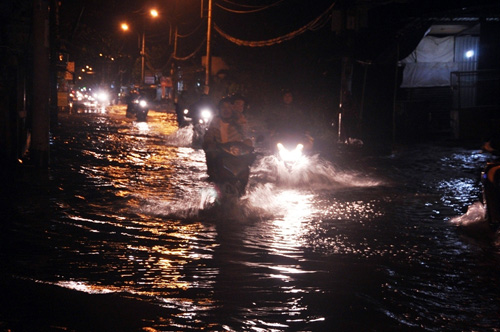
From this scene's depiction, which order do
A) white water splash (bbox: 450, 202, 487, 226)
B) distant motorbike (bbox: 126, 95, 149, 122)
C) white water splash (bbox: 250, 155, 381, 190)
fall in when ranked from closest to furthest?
white water splash (bbox: 450, 202, 487, 226), white water splash (bbox: 250, 155, 381, 190), distant motorbike (bbox: 126, 95, 149, 122)

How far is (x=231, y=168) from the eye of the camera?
1005cm

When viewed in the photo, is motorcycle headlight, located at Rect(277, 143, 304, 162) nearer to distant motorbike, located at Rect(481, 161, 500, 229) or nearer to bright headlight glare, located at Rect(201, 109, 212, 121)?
distant motorbike, located at Rect(481, 161, 500, 229)

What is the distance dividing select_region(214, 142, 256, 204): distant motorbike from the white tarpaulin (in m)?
18.5

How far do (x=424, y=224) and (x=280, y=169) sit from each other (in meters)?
4.59

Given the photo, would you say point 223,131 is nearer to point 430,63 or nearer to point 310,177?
point 310,177

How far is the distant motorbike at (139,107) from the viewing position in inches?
1565

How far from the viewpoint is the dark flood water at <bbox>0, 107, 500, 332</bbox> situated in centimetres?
518

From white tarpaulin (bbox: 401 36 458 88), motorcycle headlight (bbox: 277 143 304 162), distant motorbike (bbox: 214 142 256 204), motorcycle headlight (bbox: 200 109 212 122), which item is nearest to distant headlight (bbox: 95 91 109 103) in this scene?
motorcycle headlight (bbox: 200 109 212 122)

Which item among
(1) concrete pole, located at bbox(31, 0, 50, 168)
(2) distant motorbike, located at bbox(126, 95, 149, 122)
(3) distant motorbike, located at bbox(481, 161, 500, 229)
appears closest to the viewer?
(3) distant motorbike, located at bbox(481, 161, 500, 229)

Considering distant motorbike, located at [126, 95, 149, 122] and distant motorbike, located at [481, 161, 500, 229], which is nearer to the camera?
distant motorbike, located at [481, 161, 500, 229]

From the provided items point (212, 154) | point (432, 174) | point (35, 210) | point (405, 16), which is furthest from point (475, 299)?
point (405, 16)

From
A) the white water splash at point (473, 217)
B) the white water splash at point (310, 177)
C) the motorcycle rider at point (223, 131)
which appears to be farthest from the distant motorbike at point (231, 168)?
the white water splash at point (473, 217)

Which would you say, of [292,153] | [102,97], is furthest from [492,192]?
[102,97]

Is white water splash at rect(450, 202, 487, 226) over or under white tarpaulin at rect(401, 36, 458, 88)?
under
